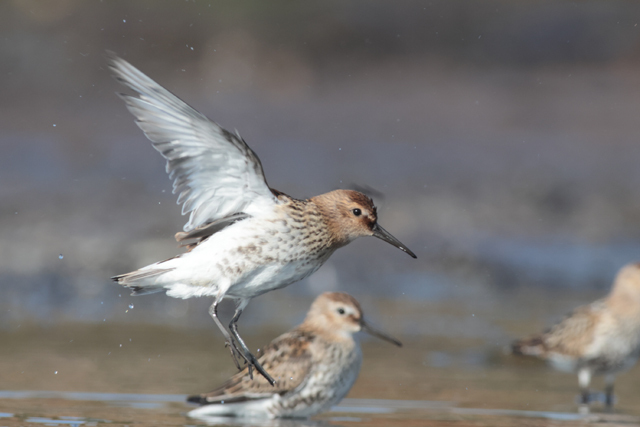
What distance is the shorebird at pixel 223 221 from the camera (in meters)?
6.13

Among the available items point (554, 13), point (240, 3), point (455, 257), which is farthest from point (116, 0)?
point (455, 257)

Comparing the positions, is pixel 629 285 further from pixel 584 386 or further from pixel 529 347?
pixel 584 386

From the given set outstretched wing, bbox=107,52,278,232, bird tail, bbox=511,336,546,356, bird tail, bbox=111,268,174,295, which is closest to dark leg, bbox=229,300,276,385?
bird tail, bbox=111,268,174,295

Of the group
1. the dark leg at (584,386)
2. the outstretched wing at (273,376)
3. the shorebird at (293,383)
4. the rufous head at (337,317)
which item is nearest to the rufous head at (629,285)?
the dark leg at (584,386)

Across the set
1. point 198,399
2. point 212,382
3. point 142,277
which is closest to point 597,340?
point 212,382

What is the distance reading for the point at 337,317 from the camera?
8.26 meters

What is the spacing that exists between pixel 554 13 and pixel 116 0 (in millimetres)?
12133

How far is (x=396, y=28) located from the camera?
27375 mm

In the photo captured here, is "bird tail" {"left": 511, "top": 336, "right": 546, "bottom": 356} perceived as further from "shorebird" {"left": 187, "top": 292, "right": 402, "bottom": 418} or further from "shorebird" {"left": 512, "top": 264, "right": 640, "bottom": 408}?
"shorebird" {"left": 187, "top": 292, "right": 402, "bottom": 418}

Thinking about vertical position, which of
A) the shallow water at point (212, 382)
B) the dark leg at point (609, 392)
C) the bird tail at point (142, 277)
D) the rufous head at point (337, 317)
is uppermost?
the dark leg at point (609, 392)

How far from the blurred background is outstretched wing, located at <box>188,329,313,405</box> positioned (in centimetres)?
89

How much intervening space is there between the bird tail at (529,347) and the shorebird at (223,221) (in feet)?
11.7

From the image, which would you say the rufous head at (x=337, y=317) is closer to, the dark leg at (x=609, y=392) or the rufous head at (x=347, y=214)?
the rufous head at (x=347, y=214)

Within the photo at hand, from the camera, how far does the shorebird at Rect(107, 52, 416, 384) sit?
613cm
